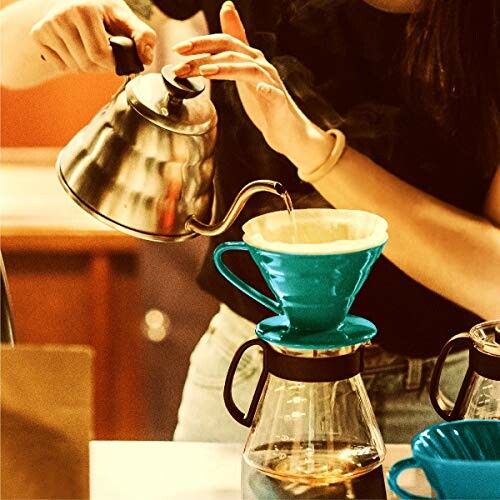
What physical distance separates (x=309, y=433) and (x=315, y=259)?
229mm

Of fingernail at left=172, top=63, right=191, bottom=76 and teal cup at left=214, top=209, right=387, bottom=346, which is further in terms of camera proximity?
fingernail at left=172, top=63, right=191, bottom=76

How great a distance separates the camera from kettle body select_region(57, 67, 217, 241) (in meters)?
1.12

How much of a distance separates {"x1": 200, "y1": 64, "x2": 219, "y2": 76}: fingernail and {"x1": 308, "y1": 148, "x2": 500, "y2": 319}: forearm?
22cm

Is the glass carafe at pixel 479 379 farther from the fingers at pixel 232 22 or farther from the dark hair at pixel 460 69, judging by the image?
the fingers at pixel 232 22

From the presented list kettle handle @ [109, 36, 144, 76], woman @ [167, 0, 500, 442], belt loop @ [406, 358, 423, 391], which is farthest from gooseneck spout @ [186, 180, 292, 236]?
belt loop @ [406, 358, 423, 391]

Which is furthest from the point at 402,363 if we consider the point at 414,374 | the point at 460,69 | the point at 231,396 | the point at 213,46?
the point at 213,46

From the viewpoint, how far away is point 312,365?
3.44 ft

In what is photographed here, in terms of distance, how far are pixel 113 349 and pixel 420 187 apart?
1.68ft

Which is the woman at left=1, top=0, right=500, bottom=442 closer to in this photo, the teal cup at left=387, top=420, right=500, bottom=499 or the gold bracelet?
the gold bracelet

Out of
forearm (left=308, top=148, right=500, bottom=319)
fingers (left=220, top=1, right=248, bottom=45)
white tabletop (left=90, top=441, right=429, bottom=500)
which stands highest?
fingers (left=220, top=1, right=248, bottom=45)

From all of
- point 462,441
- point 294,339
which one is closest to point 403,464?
point 462,441

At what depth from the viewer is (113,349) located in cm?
137

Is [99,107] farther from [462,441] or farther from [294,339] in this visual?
[462,441]

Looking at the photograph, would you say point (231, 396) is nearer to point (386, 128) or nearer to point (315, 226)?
point (315, 226)
